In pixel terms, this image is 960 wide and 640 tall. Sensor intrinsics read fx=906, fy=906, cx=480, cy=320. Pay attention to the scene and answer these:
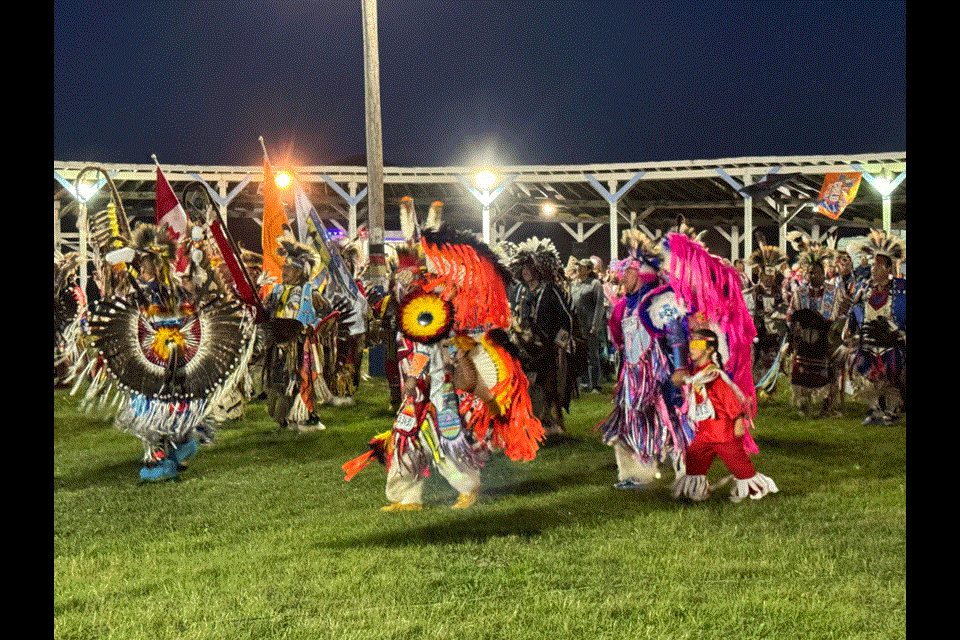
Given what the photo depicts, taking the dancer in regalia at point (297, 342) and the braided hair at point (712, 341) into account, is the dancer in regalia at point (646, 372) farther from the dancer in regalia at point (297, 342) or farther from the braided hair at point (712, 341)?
the dancer in regalia at point (297, 342)

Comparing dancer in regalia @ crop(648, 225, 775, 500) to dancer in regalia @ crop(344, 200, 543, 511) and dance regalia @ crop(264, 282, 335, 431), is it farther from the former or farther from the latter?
dance regalia @ crop(264, 282, 335, 431)

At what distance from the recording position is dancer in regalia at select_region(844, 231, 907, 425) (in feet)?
28.1

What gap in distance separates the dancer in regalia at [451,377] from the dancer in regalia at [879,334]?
4.17 m

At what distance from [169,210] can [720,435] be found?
521 centimetres

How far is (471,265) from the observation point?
6180 millimetres

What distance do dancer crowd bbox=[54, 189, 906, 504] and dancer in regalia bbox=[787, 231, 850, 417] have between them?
1.31 ft

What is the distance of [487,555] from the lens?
189 inches

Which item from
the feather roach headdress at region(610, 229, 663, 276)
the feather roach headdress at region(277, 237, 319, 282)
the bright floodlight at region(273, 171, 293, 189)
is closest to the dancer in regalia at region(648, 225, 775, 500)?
the feather roach headdress at region(610, 229, 663, 276)

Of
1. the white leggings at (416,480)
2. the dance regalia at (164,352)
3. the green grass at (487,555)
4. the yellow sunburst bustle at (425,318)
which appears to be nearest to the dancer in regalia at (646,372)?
the green grass at (487,555)

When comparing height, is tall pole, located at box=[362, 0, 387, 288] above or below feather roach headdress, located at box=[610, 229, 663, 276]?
above

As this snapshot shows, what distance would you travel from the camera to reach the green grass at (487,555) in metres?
3.85

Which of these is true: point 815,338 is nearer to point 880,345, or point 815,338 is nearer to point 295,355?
point 880,345
